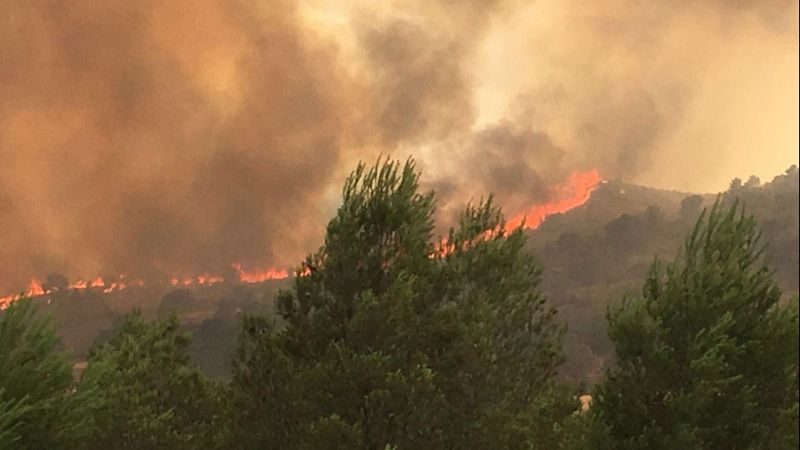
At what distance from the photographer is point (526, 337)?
25625mm

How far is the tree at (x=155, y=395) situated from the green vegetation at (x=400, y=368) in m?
0.05

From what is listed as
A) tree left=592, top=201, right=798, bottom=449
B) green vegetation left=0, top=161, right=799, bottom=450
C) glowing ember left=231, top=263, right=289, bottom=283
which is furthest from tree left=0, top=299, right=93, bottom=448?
glowing ember left=231, top=263, right=289, bottom=283

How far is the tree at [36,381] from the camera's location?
964 centimetres

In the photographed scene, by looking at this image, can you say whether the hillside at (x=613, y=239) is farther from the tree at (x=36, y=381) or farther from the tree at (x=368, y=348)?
the tree at (x=36, y=381)

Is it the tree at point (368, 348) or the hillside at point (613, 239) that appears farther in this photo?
the hillside at point (613, 239)

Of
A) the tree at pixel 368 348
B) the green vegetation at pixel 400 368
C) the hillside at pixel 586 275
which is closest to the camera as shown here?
the green vegetation at pixel 400 368

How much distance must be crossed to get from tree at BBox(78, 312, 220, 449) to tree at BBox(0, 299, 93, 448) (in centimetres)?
552

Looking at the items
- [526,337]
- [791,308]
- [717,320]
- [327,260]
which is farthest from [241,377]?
[526,337]

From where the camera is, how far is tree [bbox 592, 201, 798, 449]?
36.8ft

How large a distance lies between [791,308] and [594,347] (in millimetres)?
54865

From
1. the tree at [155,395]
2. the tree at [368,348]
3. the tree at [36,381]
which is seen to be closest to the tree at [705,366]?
the tree at [368,348]

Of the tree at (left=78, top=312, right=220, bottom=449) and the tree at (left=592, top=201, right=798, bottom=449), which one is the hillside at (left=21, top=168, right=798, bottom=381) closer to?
the tree at (left=78, top=312, right=220, bottom=449)

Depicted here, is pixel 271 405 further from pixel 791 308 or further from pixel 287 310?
pixel 791 308

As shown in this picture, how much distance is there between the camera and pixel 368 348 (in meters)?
13.8
